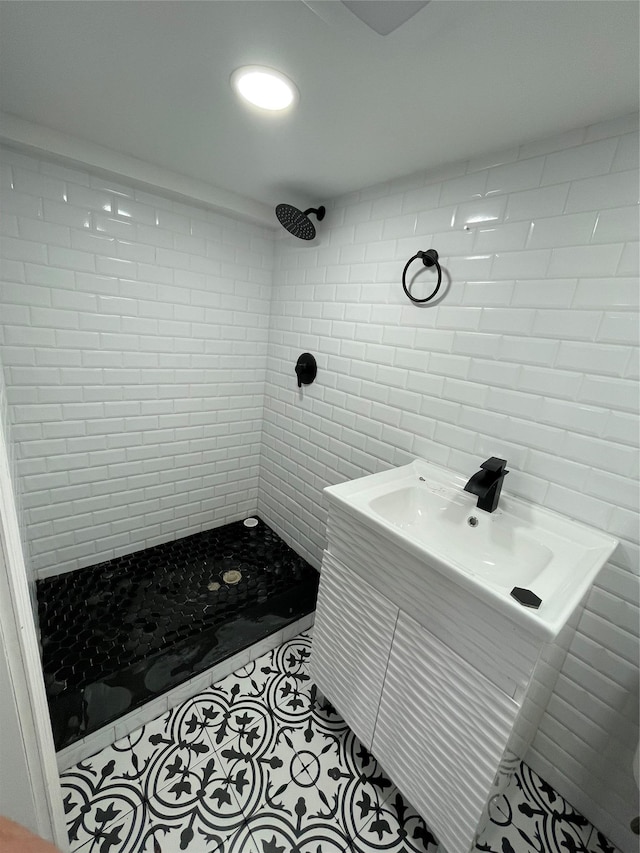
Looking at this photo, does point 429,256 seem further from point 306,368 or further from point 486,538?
point 486,538

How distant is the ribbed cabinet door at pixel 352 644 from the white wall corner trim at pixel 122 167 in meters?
1.68

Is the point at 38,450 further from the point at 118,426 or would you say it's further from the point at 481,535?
the point at 481,535

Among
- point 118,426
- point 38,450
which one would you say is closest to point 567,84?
point 118,426

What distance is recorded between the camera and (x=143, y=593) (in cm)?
166

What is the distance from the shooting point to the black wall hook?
1794 mm

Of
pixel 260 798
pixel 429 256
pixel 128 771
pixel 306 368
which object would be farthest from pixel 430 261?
pixel 128 771

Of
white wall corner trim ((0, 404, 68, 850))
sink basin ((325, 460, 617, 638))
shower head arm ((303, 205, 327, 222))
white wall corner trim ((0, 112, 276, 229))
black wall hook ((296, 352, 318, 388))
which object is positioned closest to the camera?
white wall corner trim ((0, 404, 68, 850))

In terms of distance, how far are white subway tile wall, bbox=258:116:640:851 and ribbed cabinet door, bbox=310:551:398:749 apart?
0.57 meters

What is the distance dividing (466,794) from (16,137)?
95.5 inches

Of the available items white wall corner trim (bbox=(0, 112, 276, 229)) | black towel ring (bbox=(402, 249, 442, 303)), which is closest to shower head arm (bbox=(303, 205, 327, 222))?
white wall corner trim (bbox=(0, 112, 276, 229))

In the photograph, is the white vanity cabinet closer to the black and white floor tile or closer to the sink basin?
the sink basin

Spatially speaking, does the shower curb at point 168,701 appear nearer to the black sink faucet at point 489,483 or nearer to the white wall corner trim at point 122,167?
the black sink faucet at point 489,483

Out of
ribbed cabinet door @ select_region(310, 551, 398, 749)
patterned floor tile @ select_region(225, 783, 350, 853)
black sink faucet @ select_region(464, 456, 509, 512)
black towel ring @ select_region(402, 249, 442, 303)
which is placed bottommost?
patterned floor tile @ select_region(225, 783, 350, 853)

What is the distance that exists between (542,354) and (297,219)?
113 cm
